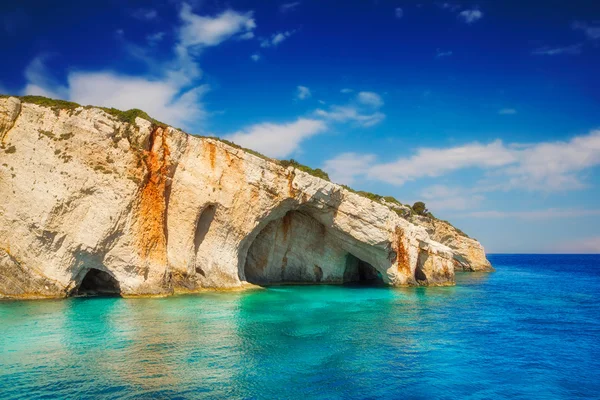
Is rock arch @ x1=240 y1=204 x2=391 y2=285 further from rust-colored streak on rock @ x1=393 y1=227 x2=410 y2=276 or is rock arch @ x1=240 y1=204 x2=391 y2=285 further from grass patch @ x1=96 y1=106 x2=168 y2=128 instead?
grass patch @ x1=96 y1=106 x2=168 y2=128

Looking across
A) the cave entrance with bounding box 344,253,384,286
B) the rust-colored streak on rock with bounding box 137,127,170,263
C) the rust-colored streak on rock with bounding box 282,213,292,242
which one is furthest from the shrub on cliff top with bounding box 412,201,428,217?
the rust-colored streak on rock with bounding box 137,127,170,263

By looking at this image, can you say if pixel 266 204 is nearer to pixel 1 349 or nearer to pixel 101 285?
pixel 101 285

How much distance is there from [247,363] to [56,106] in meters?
20.6

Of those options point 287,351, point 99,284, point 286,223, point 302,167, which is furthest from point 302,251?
point 287,351

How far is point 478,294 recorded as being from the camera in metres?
33.7

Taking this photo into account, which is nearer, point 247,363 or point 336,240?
point 247,363

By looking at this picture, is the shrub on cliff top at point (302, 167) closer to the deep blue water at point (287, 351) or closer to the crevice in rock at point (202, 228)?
the crevice in rock at point (202, 228)

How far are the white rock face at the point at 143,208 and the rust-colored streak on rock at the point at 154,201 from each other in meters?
0.07

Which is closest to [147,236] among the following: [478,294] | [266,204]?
[266,204]

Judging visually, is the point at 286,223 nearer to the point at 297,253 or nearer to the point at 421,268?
the point at 297,253

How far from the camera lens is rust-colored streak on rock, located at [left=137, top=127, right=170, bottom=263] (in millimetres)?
25453

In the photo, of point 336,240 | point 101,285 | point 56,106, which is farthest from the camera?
point 336,240

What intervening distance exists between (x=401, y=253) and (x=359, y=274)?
1005 cm

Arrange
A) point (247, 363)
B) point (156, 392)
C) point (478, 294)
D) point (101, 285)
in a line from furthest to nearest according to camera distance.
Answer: point (478, 294)
point (101, 285)
point (247, 363)
point (156, 392)
